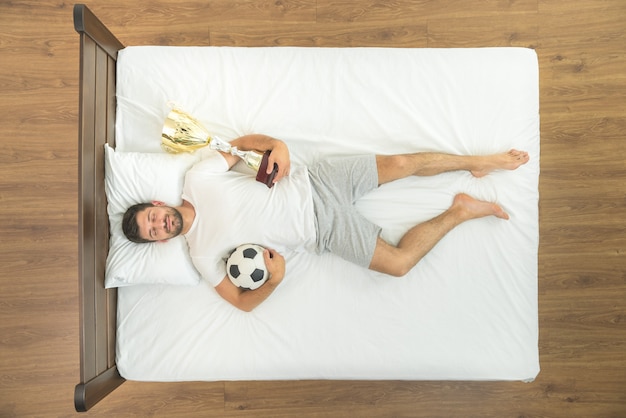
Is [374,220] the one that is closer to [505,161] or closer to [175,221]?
[505,161]

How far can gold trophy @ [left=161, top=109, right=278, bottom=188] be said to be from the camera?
1.63 meters

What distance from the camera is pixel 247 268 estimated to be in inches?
64.0

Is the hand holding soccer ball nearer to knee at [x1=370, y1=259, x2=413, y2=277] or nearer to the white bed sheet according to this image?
the white bed sheet

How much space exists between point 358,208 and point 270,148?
17.3 inches

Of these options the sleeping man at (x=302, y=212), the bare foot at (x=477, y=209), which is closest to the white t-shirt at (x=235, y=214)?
the sleeping man at (x=302, y=212)

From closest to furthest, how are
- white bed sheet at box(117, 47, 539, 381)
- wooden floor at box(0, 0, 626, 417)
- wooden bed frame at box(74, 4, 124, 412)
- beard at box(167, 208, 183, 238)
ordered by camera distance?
1. wooden bed frame at box(74, 4, 124, 412)
2. beard at box(167, 208, 183, 238)
3. white bed sheet at box(117, 47, 539, 381)
4. wooden floor at box(0, 0, 626, 417)

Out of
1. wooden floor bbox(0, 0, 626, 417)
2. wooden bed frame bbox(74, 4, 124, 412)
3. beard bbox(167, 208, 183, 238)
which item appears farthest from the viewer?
wooden floor bbox(0, 0, 626, 417)

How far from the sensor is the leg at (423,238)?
173 cm

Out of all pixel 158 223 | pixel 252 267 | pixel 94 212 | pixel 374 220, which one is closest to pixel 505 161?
pixel 374 220

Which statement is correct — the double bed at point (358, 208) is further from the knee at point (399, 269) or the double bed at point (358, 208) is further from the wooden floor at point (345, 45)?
the wooden floor at point (345, 45)

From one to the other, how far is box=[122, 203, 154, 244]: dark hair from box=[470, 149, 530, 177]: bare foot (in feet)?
4.40

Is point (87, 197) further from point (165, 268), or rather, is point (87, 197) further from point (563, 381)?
point (563, 381)

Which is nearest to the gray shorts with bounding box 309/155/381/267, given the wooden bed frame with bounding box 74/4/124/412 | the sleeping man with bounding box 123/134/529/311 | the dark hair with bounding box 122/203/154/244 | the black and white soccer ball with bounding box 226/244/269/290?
the sleeping man with bounding box 123/134/529/311

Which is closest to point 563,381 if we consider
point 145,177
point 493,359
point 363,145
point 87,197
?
point 493,359
